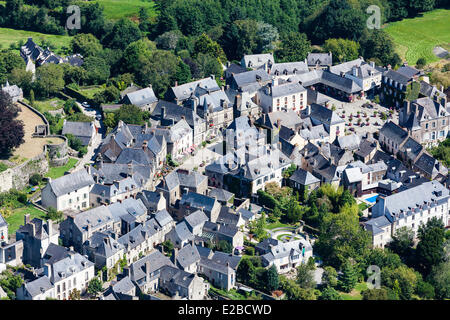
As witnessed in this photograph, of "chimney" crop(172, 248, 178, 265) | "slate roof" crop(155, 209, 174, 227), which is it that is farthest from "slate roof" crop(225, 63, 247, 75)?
"chimney" crop(172, 248, 178, 265)

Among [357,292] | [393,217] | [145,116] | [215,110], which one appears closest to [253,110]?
[215,110]

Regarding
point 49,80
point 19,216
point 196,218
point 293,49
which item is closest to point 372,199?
point 196,218

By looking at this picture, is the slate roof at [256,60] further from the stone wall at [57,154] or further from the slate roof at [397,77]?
the stone wall at [57,154]

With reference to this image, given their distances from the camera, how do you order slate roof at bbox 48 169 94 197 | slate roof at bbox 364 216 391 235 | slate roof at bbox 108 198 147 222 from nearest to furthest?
slate roof at bbox 108 198 147 222 < slate roof at bbox 364 216 391 235 < slate roof at bbox 48 169 94 197

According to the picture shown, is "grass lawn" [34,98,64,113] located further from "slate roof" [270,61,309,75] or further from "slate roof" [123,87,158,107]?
"slate roof" [270,61,309,75]

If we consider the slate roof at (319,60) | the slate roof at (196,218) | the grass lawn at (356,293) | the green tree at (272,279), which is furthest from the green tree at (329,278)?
the slate roof at (319,60)

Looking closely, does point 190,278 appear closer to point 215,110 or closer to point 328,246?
point 328,246
